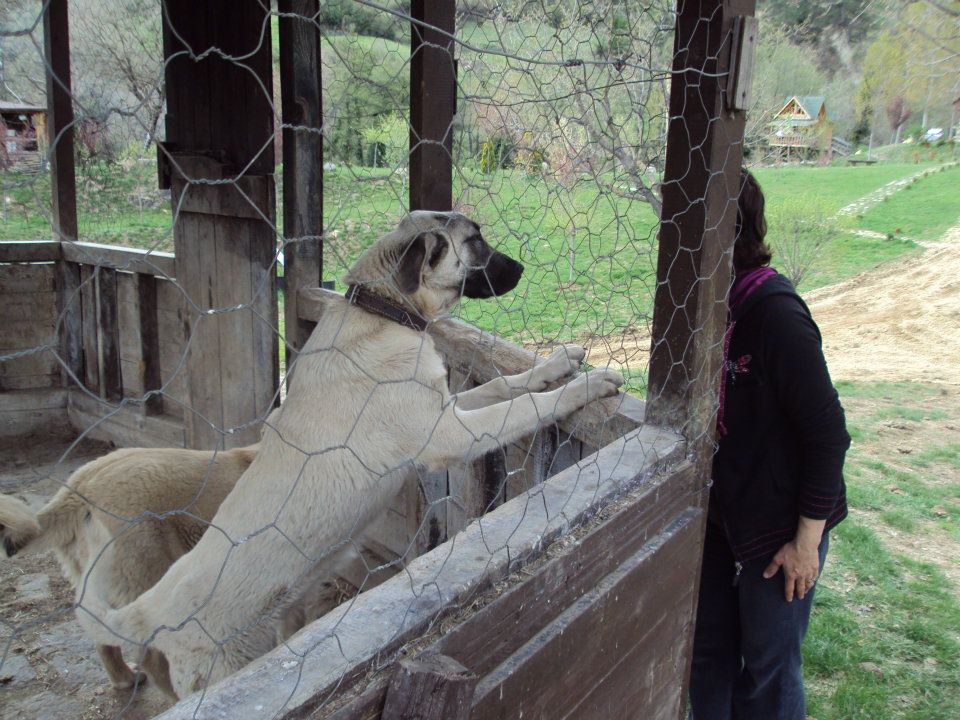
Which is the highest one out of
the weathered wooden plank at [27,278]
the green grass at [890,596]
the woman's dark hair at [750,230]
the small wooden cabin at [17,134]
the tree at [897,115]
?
the tree at [897,115]

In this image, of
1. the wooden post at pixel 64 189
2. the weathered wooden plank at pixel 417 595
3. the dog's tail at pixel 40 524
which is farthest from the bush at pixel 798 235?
the dog's tail at pixel 40 524

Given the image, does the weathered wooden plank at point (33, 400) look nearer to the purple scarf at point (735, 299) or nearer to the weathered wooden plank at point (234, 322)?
the weathered wooden plank at point (234, 322)

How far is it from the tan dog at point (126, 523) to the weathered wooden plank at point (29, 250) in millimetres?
3311

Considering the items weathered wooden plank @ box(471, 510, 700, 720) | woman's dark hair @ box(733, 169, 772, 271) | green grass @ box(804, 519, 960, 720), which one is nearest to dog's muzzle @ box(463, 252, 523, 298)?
woman's dark hair @ box(733, 169, 772, 271)

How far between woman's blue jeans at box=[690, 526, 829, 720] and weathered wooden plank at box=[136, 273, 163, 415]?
4004 millimetres

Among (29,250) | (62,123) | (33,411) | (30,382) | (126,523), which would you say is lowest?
(33,411)

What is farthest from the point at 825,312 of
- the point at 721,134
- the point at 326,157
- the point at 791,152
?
the point at 721,134

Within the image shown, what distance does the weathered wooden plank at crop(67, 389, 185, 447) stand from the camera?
5125mm

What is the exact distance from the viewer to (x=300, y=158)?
3713mm

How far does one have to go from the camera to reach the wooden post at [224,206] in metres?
3.85

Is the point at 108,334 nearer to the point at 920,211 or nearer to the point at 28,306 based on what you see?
the point at 28,306

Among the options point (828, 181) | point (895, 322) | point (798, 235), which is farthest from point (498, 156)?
point (828, 181)

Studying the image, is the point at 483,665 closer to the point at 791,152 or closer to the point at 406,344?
the point at 406,344

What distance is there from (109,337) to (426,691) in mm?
5011
